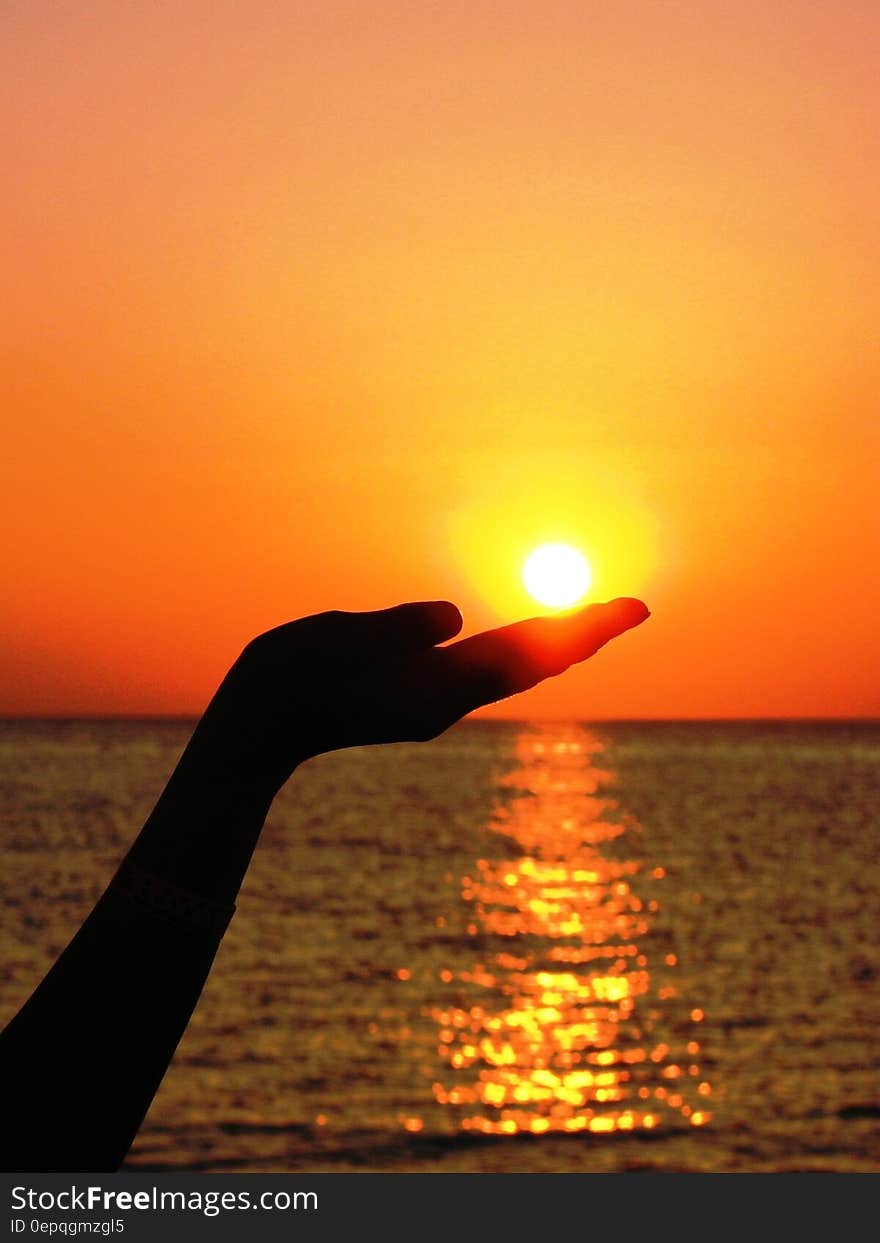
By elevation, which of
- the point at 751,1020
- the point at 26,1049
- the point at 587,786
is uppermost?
the point at 587,786

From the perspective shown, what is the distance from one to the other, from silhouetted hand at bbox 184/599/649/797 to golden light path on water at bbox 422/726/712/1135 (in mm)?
25629

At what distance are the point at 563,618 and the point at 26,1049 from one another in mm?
953

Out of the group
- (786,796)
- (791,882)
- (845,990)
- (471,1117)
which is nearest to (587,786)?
(786,796)

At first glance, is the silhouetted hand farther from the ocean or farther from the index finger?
the ocean

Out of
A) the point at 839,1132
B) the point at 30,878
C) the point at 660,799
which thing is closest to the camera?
the point at 839,1132

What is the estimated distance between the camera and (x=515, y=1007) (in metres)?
39.3

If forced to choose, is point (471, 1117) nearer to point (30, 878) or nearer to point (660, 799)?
point (30, 878)

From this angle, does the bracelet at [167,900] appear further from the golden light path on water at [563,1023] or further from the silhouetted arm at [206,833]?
the golden light path on water at [563,1023]

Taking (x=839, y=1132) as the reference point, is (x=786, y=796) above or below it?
above

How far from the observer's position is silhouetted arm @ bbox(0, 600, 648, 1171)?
195cm

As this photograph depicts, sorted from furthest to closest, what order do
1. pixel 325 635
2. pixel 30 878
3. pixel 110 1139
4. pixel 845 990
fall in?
pixel 30 878 → pixel 845 990 → pixel 325 635 → pixel 110 1139

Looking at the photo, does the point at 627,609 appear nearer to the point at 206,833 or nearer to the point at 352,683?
the point at 352,683

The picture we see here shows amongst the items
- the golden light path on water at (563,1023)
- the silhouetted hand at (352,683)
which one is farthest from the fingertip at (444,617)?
the golden light path on water at (563,1023)

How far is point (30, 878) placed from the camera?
71.9m
